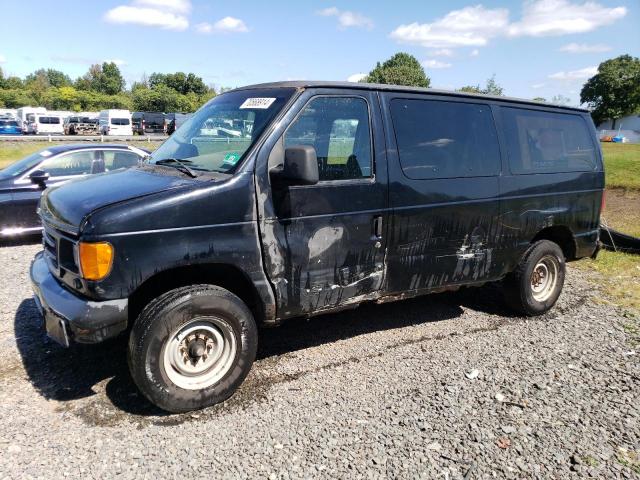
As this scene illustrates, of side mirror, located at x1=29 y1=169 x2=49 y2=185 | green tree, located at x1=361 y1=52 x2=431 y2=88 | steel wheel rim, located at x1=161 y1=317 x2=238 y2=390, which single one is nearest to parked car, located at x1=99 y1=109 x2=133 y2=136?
green tree, located at x1=361 y1=52 x2=431 y2=88

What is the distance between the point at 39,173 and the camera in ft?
26.2

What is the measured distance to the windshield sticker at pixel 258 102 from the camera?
12.5ft

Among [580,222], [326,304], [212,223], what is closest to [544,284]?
[580,222]

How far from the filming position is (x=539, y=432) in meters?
3.37

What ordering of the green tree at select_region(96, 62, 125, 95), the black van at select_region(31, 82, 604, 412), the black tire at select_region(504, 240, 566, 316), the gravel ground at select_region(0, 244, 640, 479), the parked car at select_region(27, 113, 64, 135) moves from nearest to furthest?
the gravel ground at select_region(0, 244, 640, 479) < the black van at select_region(31, 82, 604, 412) < the black tire at select_region(504, 240, 566, 316) < the parked car at select_region(27, 113, 64, 135) < the green tree at select_region(96, 62, 125, 95)

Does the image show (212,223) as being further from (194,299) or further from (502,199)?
(502,199)

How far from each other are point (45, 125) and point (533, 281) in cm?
4970

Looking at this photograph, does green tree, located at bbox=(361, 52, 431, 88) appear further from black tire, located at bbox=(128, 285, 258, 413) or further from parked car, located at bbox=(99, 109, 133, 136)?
black tire, located at bbox=(128, 285, 258, 413)

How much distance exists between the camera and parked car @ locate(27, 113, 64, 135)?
4505 cm

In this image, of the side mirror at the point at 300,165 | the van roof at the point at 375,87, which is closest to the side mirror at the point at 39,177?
the van roof at the point at 375,87

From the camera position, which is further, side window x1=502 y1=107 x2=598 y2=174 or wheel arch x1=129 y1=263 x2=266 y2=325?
side window x1=502 y1=107 x2=598 y2=174

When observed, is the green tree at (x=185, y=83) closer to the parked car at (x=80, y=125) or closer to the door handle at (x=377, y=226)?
the parked car at (x=80, y=125)

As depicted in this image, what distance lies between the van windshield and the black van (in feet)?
0.06

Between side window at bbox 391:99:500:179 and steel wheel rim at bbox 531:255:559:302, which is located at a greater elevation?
side window at bbox 391:99:500:179
